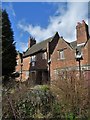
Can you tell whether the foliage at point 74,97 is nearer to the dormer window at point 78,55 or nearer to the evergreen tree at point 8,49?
the dormer window at point 78,55

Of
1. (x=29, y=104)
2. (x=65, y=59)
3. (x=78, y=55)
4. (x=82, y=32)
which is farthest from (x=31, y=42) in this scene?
(x=29, y=104)

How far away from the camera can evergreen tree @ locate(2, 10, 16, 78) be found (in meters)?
29.0

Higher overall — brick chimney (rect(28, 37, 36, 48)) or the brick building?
brick chimney (rect(28, 37, 36, 48))

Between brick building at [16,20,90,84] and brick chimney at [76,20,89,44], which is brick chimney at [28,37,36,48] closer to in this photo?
brick building at [16,20,90,84]

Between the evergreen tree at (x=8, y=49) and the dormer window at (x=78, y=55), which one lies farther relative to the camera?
the evergreen tree at (x=8, y=49)

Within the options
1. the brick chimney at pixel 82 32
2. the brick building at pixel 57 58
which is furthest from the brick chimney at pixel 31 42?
the brick chimney at pixel 82 32

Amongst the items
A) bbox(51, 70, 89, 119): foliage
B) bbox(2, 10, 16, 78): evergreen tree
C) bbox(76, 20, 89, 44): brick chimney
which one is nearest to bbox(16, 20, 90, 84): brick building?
bbox(76, 20, 89, 44): brick chimney

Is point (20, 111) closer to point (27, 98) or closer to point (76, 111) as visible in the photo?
point (27, 98)

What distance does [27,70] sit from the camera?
Answer: 1522 inches

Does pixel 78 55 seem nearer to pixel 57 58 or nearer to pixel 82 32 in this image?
pixel 82 32

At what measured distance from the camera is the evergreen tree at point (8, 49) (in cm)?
2895

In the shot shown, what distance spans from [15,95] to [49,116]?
2121 mm

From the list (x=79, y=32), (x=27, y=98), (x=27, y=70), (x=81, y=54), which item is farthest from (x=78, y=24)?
(x=27, y=98)

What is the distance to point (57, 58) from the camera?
1204 inches
